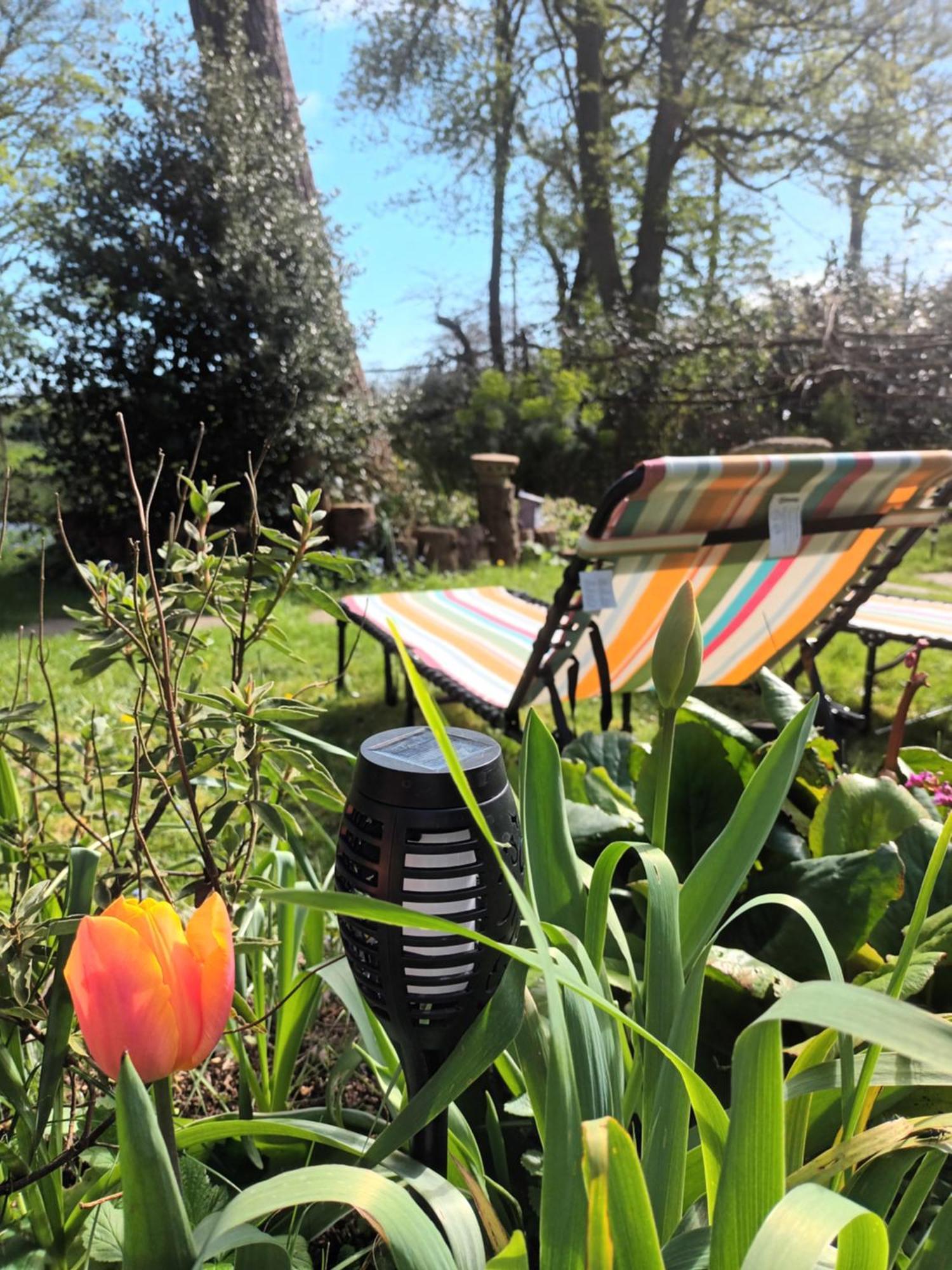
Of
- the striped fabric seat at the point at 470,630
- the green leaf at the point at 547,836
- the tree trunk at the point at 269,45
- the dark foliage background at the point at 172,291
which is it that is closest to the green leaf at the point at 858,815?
the green leaf at the point at 547,836

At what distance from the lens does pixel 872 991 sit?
455 millimetres

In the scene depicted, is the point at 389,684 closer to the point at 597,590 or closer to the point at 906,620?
the point at 597,590

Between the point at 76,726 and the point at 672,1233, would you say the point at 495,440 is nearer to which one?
the point at 76,726

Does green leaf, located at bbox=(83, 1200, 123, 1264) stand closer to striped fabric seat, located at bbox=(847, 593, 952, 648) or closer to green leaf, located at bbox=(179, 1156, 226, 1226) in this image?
green leaf, located at bbox=(179, 1156, 226, 1226)

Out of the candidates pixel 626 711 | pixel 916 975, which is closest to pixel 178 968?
pixel 916 975

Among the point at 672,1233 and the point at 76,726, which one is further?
the point at 76,726

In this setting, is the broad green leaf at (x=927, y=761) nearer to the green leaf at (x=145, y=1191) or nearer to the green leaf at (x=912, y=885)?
the green leaf at (x=912, y=885)

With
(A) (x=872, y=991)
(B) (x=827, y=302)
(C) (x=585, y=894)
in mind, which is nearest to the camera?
(A) (x=872, y=991)

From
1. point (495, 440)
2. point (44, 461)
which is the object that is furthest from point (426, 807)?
point (495, 440)

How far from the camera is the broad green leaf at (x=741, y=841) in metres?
0.72

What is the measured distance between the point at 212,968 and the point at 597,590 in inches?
68.9

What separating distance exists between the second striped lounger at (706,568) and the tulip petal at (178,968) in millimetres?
1249

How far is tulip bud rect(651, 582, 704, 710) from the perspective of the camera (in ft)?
2.32

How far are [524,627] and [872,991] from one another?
313 centimetres
